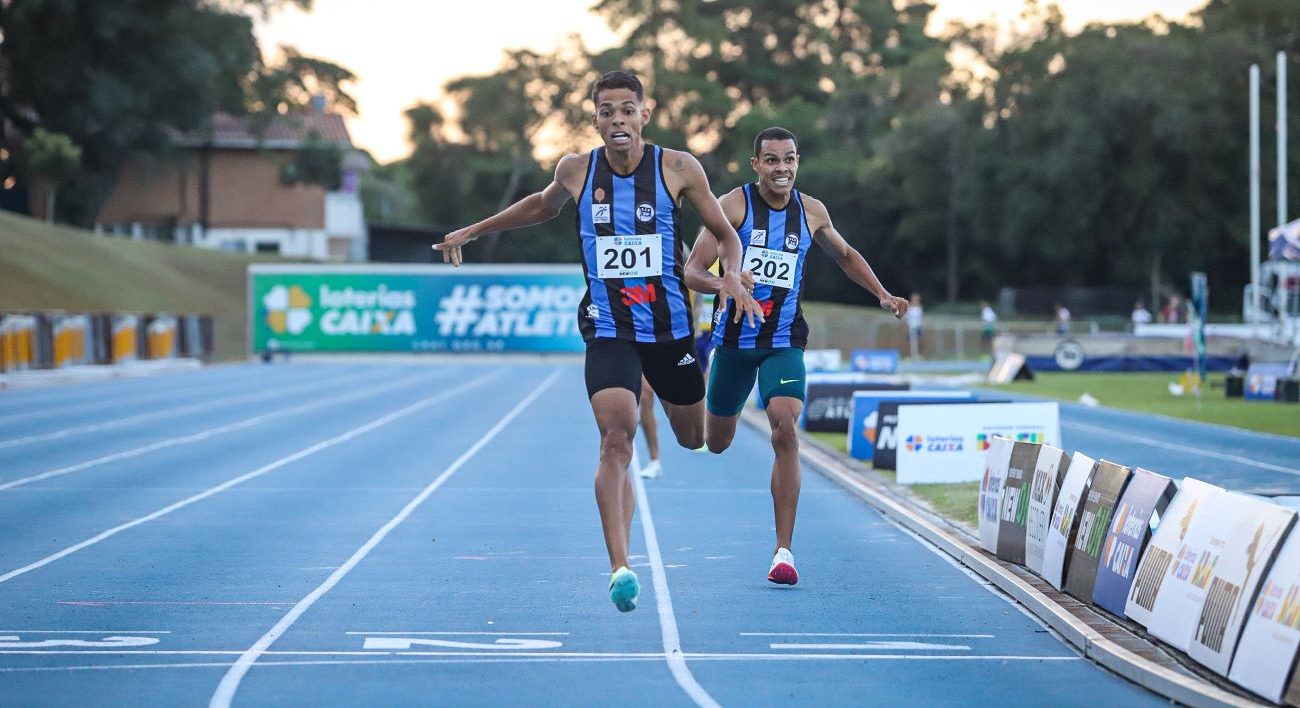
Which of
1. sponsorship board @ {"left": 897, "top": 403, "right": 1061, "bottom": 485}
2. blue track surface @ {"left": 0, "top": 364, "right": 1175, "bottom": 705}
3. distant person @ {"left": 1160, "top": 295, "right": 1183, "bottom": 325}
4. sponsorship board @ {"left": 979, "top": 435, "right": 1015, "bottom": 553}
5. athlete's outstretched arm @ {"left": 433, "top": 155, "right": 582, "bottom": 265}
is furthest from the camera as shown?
distant person @ {"left": 1160, "top": 295, "right": 1183, "bottom": 325}

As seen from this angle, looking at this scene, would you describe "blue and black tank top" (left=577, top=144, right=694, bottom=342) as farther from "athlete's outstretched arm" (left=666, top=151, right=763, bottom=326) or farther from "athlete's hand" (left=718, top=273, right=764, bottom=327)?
"athlete's hand" (left=718, top=273, right=764, bottom=327)

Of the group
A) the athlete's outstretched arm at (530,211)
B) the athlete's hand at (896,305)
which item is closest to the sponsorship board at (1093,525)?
the athlete's hand at (896,305)

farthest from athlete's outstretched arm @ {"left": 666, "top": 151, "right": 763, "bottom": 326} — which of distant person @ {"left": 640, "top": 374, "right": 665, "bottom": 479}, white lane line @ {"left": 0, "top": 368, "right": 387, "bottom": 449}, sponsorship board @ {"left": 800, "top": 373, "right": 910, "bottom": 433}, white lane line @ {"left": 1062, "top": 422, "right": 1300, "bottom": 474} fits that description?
sponsorship board @ {"left": 800, "top": 373, "right": 910, "bottom": 433}

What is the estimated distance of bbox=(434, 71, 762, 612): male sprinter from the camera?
23.8ft

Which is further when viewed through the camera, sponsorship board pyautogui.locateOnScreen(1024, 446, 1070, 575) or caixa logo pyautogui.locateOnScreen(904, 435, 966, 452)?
caixa logo pyautogui.locateOnScreen(904, 435, 966, 452)

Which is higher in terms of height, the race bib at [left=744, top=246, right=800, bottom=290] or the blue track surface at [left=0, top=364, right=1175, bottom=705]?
the race bib at [left=744, top=246, right=800, bottom=290]

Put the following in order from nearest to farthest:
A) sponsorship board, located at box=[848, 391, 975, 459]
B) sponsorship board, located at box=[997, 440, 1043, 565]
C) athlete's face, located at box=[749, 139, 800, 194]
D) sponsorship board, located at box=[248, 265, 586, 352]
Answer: athlete's face, located at box=[749, 139, 800, 194], sponsorship board, located at box=[997, 440, 1043, 565], sponsorship board, located at box=[848, 391, 975, 459], sponsorship board, located at box=[248, 265, 586, 352]

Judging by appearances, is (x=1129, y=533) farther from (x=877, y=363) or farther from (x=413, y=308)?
(x=413, y=308)

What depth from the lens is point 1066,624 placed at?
7426 millimetres

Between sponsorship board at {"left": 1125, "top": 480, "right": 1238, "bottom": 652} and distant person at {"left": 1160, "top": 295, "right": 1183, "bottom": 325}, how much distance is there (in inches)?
1907

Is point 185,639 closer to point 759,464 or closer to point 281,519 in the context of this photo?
point 281,519

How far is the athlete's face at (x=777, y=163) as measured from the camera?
8.45m

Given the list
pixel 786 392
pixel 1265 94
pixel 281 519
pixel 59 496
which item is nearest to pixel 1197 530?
pixel 786 392

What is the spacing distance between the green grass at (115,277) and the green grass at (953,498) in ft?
132
